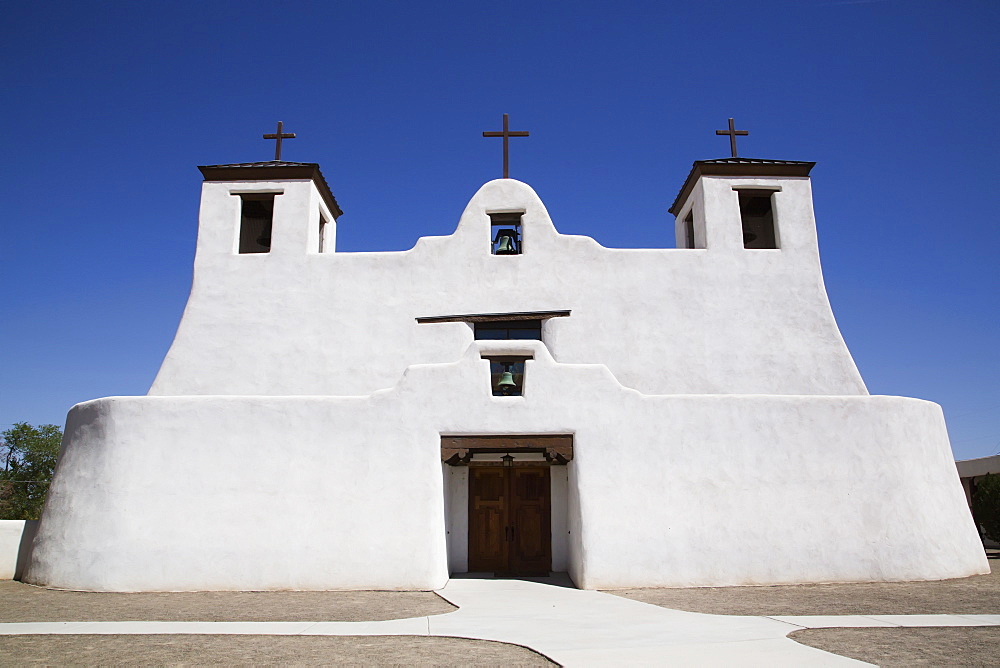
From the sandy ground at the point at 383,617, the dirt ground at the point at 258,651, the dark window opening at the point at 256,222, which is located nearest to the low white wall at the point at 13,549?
the sandy ground at the point at 383,617

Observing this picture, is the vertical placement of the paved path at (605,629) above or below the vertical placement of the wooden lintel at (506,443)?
below

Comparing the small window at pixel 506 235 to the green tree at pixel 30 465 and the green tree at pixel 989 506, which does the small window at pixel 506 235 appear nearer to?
the green tree at pixel 989 506

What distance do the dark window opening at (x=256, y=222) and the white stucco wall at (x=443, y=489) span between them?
603 cm

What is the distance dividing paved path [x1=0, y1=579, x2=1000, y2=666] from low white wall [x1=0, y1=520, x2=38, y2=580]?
640 cm

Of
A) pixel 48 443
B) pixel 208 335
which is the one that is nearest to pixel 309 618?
pixel 208 335

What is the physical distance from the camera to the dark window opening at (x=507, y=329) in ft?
55.9

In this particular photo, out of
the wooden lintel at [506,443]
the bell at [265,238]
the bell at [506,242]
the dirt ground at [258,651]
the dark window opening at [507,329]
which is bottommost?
the dirt ground at [258,651]

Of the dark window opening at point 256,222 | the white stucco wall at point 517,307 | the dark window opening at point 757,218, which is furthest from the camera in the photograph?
the dark window opening at point 256,222

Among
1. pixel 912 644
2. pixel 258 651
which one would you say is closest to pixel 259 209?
pixel 258 651

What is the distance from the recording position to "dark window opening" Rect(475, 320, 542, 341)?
17047 millimetres

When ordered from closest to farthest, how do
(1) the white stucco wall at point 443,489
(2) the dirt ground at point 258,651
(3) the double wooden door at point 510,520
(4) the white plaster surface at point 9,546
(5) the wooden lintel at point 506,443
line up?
1. (2) the dirt ground at point 258,651
2. (1) the white stucco wall at point 443,489
3. (5) the wooden lintel at point 506,443
4. (4) the white plaster surface at point 9,546
5. (3) the double wooden door at point 510,520

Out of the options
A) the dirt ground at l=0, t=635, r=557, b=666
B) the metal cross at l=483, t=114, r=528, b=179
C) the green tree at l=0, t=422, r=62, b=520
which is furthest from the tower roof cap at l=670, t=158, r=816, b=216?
the green tree at l=0, t=422, r=62, b=520

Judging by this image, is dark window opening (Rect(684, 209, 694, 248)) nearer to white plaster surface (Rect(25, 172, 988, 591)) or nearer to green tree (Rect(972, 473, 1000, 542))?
white plaster surface (Rect(25, 172, 988, 591))

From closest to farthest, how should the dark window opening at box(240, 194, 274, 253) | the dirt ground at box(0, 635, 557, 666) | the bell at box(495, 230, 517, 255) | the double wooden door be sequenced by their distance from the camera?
1. the dirt ground at box(0, 635, 557, 666)
2. the double wooden door
3. the bell at box(495, 230, 517, 255)
4. the dark window opening at box(240, 194, 274, 253)
